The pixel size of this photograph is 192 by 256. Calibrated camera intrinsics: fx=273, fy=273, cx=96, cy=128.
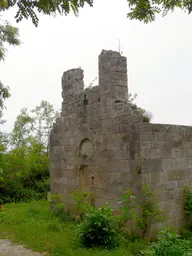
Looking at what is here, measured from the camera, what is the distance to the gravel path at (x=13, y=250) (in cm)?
600

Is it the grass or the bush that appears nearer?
the grass

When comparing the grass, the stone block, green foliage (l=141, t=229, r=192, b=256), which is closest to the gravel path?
the grass

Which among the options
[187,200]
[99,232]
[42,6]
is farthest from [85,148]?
[42,6]

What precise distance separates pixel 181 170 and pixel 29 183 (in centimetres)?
871

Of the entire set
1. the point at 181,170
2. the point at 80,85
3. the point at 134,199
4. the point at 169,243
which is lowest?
the point at 169,243

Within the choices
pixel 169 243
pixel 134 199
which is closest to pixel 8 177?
pixel 134 199

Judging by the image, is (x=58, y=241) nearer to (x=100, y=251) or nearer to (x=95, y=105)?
(x=100, y=251)

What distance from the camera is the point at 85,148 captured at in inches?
344

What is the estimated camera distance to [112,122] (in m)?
7.72

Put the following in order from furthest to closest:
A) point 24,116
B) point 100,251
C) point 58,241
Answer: point 24,116 → point 58,241 → point 100,251

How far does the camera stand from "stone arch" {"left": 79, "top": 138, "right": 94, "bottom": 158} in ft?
27.9

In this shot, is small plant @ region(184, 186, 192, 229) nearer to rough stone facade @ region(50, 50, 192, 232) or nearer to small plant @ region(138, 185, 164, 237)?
rough stone facade @ region(50, 50, 192, 232)

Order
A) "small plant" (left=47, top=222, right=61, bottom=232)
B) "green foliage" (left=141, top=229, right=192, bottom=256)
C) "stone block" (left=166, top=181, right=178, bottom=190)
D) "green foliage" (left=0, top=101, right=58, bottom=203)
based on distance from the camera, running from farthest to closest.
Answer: "green foliage" (left=0, top=101, right=58, bottom=203) < "stone block" (left=166, top=181, right=178, bottom=190) < "small plant" (left=47, top=222, right=61, bottom=232) < "green foliage" (left=141, top=229, right=192, bottom=256)

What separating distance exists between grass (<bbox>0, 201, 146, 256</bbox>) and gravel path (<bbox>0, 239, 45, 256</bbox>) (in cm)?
15
